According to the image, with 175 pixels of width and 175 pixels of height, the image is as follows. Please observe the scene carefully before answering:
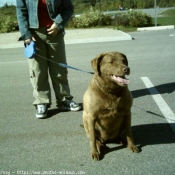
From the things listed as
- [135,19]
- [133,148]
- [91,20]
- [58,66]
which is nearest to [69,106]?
[58,66]

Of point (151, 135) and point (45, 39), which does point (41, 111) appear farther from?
point (151, 135)

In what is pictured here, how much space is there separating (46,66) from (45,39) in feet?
1.45

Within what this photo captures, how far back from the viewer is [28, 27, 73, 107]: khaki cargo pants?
4.12 meters

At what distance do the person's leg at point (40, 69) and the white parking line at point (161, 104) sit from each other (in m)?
1.91

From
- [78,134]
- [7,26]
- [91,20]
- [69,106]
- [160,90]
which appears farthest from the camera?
[7,26]

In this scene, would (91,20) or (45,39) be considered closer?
(45,39)

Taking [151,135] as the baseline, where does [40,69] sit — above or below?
above

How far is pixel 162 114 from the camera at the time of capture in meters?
4.09

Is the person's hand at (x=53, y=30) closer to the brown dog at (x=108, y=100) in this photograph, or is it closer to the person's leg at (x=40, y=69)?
the person's leg at (x=40, y=69)

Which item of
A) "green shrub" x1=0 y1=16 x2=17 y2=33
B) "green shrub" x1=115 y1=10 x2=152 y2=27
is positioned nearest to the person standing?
"green shrub" x1=115 y1=10 x2=152 y2=27

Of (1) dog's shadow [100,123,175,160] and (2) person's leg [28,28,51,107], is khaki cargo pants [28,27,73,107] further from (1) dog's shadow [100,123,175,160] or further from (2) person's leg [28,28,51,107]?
(1) dog's shadow [100,123,175,160]

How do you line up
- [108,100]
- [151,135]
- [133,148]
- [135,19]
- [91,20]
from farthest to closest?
1. [91,20]
2. [135,19]
3. [151,135]
4. [133,148]
5. [108,100]

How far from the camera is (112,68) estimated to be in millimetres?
2898

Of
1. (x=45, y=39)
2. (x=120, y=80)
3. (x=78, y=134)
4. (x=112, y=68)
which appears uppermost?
(x=45, y=39)
